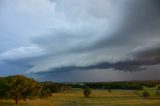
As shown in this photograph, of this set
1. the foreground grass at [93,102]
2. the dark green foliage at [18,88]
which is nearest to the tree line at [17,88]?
the dark green foliage at [18,88]

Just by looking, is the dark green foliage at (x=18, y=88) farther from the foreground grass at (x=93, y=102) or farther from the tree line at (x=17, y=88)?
the foreground grass at (x=93, y=102)

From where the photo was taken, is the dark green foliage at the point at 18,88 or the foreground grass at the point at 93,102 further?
the dark green foliage at the point at 18,88

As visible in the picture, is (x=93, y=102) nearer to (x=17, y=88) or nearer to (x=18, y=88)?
(x=18, y=88)

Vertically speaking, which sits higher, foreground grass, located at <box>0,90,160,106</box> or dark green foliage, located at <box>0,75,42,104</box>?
dark green foliage, located at <box>0,75,42,104</box>

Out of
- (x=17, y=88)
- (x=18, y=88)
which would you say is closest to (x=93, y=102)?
(x=18, y=88)

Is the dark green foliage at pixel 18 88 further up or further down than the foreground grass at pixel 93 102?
further up

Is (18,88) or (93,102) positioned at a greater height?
(18,88)

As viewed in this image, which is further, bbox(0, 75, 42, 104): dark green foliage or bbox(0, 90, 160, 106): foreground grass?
bbox(0, 75, 42, 104): dark green foliage

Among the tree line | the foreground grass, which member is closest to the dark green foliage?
the tree line

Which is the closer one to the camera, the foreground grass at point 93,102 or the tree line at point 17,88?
the foreground grass at point 93,102

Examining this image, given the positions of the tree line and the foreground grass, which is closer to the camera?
the foreground grass

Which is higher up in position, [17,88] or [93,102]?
[17,88]

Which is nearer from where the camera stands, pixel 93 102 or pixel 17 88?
pixel 17 88

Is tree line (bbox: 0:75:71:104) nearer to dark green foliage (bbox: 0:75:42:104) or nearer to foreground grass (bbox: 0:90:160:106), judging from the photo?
dark green foliage (bbox: 0:75:42:104)
